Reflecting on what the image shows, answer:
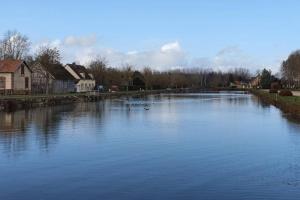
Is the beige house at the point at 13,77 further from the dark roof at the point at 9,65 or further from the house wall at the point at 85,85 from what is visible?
the house wall at the point at 85,85

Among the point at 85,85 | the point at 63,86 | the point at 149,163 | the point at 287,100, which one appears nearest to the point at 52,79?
the point at 63,86

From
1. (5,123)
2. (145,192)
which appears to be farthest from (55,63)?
(145,192)

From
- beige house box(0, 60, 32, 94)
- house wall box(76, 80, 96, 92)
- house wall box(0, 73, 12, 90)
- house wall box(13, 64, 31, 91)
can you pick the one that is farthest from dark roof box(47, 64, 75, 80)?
house wall box(0, 73, 12, 90)

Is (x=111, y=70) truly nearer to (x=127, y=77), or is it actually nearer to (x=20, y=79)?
(x=127, y=77)

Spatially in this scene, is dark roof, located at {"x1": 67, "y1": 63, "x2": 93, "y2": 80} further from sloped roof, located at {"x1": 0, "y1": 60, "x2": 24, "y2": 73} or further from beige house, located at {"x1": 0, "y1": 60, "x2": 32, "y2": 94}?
sloped roof, located at {"x1": 0, "y1": 60, "x2": 24, "y2": 73}

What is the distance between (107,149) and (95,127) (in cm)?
1013

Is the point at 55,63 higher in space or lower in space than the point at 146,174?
higher

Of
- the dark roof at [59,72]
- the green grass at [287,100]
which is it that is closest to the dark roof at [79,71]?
the dark roof at [59,72]

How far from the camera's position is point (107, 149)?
20625mm

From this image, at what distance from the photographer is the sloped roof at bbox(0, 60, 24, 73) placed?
6694 cm

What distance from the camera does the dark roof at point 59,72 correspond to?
81988 mm

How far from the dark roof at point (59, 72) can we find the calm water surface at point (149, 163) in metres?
54.0

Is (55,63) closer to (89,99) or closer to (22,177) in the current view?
(89,99)

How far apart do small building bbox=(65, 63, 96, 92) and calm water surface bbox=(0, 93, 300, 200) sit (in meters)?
71.5
